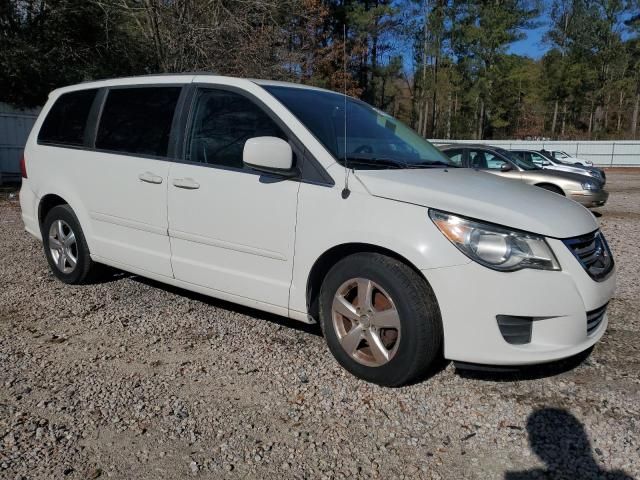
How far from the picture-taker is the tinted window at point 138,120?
4.10 m

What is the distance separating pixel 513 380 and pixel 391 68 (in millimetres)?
42663

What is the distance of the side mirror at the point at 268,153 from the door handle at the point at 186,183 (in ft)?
2.09

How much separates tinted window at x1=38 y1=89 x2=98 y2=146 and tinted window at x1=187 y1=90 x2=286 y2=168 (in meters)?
1.39

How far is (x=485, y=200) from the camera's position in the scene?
9.84 feet

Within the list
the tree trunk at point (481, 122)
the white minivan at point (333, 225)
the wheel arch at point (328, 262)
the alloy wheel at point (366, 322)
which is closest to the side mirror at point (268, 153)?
the white minivan at point (333, 225)

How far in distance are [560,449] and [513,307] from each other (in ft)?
2.31

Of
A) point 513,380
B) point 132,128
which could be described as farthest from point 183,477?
point 132,128

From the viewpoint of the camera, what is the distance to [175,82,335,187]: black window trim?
331 cm

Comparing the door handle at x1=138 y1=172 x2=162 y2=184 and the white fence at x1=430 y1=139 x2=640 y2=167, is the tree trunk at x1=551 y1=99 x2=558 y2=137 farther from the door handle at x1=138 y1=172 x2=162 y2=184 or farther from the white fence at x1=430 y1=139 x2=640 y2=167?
the door handle at x1=138 y1=172 x2=162 y2=184

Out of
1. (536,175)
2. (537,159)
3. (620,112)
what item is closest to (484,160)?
(536,175)

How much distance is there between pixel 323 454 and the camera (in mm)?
2557

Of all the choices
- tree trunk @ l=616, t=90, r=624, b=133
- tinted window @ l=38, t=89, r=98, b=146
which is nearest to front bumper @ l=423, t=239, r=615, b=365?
tinted window @ l=38, t=89, r=98, b=146

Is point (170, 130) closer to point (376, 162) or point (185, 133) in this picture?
point (185, 133)

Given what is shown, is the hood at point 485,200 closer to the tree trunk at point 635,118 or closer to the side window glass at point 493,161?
the side window glass at point 493,161
